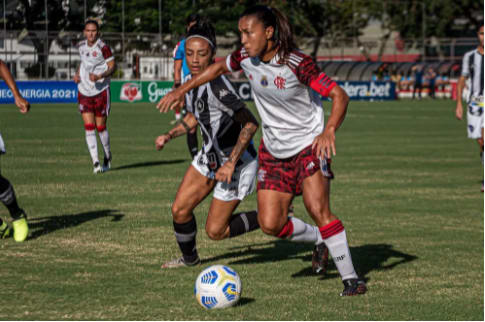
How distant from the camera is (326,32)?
260 feet

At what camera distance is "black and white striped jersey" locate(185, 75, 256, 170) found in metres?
7.61

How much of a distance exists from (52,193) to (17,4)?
3146cm

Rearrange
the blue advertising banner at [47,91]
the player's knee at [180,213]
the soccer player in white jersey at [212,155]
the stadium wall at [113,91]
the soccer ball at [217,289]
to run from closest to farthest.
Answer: the soccer ball at [217,289], the soccer player in white jersey at [212,155], the player's knee at [180,213], the stadium wall at [113,91], the blue advertising banner at [47,91]

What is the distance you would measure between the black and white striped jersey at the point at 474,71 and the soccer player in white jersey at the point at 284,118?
811cm

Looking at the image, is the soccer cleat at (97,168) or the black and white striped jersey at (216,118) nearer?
the black and white striped jersey at (216,118)

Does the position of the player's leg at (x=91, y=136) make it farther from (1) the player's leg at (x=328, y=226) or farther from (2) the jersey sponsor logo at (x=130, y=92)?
(2) the jersey sponsor logo at (x=130, y=92)

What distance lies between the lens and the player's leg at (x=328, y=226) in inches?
266

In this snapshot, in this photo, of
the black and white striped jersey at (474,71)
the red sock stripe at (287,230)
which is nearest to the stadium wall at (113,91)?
the black and white striped jersey at (474,71)

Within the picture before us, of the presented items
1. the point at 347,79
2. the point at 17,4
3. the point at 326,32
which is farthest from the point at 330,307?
the point at 326,32

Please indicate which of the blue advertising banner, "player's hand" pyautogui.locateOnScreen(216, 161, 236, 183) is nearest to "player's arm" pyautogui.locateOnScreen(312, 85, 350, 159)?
"player's hand" pyautogui.locateOnScreen(216, 161, 236, 183)

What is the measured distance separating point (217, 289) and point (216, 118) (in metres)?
1.92

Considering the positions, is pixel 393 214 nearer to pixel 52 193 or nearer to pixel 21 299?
pixel 52 193

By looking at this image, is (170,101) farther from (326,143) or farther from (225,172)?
(326,143)

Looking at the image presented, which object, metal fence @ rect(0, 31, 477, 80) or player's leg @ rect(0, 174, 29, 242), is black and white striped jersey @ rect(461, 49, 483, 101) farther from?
metal fence @ rect(0, 31, 477, 80)
